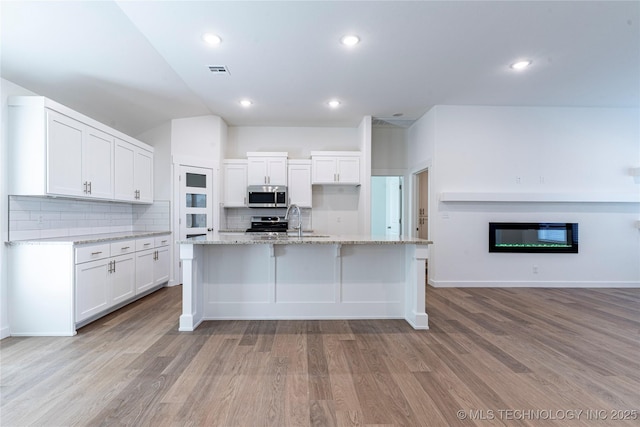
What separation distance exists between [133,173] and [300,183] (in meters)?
2.64

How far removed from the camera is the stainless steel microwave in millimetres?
5258

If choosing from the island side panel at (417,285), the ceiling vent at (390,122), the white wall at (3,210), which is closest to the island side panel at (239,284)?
the island side panel at (417,285)

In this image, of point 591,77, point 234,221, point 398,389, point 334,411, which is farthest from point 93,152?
point 591,77

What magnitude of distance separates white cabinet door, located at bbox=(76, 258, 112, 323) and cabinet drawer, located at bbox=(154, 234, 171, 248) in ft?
3.45

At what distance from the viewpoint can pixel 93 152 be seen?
3.36 m

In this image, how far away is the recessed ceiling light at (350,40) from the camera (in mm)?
2740

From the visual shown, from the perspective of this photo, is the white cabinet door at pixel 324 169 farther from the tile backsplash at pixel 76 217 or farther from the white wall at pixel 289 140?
the tile backsplash at pixel 76 217

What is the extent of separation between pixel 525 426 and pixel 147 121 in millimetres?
5577

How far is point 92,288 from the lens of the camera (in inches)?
117

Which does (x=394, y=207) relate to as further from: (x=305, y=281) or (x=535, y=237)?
(x=305, y=281)

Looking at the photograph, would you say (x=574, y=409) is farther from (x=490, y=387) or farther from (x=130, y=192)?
(x=130, y=192)

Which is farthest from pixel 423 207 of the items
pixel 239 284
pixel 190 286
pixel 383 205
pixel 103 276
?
pixel 103 276

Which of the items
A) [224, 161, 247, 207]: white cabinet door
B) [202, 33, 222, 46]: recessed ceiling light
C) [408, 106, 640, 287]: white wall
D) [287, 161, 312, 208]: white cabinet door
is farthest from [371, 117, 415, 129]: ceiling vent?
[202, 33, 222, 46]: recessed ceiling light

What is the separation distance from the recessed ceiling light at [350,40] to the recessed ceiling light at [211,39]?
120 centimetres
